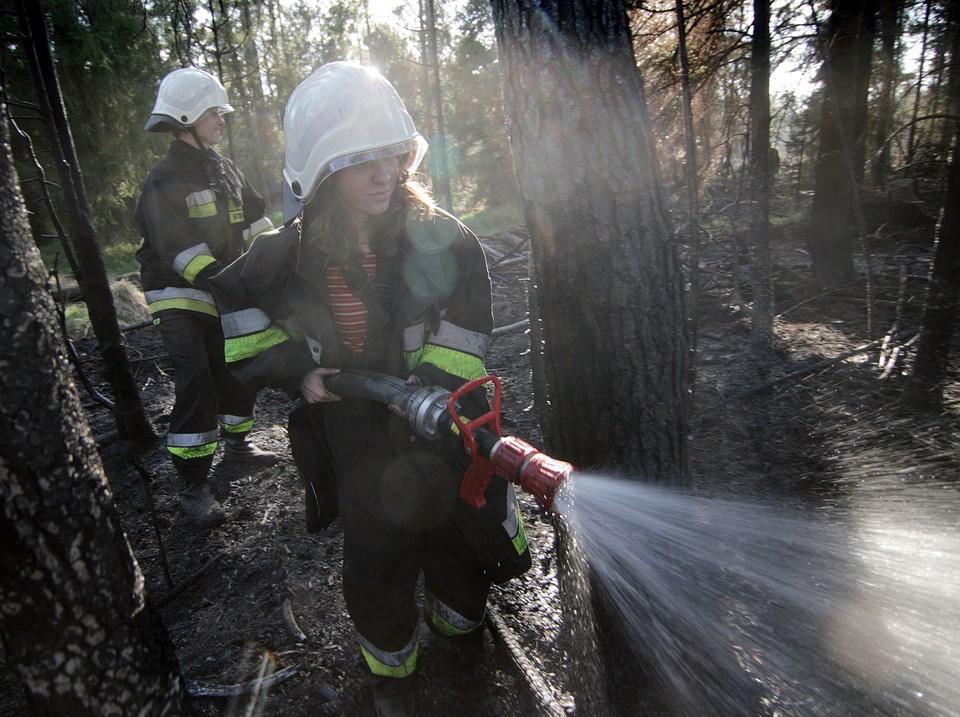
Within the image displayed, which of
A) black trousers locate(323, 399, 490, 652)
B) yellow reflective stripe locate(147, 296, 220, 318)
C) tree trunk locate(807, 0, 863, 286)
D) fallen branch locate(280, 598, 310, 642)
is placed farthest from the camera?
tree trunk locate(807, 0, 863, 286)

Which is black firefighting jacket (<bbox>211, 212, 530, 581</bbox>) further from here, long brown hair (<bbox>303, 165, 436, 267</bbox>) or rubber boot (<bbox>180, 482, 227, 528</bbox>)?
rubber boot (<bbox>180, 482, 227, 528</bbox>)

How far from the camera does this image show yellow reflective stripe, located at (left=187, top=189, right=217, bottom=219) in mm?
3443

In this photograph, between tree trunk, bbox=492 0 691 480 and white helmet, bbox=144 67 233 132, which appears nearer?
tree trunk, bbox=492 0 691 480

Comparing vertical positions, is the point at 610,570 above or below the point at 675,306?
below

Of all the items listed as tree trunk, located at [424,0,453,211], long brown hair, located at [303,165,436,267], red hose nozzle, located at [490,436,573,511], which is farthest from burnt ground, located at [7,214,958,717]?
tree trunk, located at [424,0,453,211]

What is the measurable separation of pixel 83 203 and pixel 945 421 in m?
5.60

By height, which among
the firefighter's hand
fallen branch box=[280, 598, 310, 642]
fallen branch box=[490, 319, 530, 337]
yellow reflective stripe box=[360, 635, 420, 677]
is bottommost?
fallen branch box=[280, 598, 310, 642]

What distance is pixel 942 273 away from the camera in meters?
3.65

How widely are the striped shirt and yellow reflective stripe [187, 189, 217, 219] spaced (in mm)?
1863

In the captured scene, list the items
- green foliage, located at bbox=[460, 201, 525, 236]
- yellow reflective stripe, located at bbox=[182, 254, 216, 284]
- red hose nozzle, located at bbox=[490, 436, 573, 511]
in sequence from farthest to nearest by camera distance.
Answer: green foliage, located at bbox=[460, 201, 525, 236], yellow reflective stripe, located at bbox=[182, 254, 216, 284], red hose nozzle, located at bbox=[490, 436, 573, 511]

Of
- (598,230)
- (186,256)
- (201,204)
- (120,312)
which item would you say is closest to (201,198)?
(201,204)

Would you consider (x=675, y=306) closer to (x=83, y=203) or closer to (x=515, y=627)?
(x=515, y=627)

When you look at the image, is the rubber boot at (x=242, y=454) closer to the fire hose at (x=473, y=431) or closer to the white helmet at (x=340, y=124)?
the fire hose at (x=473, y=431)

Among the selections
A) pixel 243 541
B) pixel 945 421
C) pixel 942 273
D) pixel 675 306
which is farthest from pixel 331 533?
pixel 942 273
